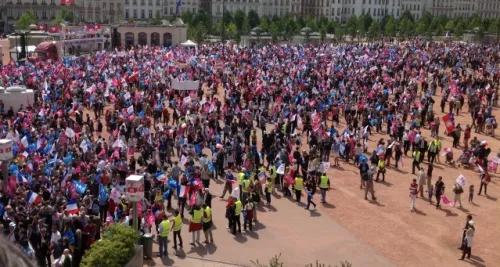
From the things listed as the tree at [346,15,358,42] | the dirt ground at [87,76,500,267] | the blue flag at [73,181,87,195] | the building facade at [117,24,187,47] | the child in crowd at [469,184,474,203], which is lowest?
the dirt ground at [87,76,500,267]

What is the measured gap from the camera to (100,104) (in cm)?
3195

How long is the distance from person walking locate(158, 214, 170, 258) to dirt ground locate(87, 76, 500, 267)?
27cm

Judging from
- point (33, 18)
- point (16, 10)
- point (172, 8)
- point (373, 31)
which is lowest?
point (373, 31)

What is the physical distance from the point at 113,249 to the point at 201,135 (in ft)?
42.8

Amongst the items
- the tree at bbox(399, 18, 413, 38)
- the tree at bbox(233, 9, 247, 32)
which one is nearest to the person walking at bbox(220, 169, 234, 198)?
the tree at bbox(233, 9, 247, 32)

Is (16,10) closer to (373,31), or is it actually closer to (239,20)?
(239,20)

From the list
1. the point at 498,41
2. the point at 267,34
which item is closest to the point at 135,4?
the point at 267,34

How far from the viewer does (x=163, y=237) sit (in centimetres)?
1475

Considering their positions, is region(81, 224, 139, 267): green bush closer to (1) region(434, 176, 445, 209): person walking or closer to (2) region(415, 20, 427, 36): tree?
(1) region(434, 176, 445, 209): person walking

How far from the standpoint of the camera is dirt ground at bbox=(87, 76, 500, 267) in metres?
15.5

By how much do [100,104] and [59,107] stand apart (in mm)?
3285

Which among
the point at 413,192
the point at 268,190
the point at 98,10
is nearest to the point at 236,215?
the point at 268,190

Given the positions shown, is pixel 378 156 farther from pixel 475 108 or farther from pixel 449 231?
pixel 475 108

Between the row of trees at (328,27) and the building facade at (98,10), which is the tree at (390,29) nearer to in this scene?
the row of trees at (328,27)
